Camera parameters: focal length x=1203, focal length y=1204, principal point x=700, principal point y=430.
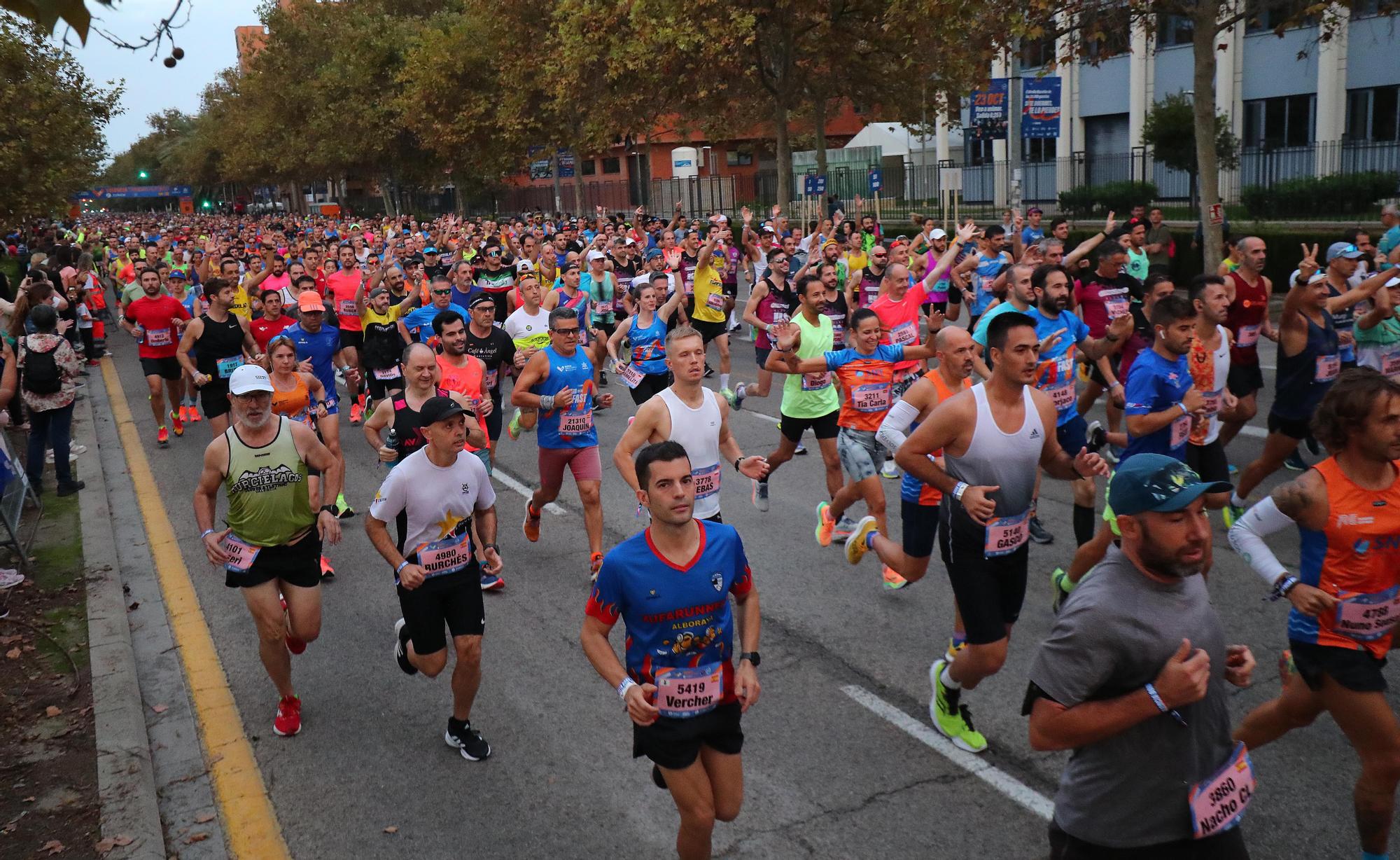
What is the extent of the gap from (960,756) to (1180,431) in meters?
2.45

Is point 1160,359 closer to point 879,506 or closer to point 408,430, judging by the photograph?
point 879,506

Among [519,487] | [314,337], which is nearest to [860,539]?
[519,487]

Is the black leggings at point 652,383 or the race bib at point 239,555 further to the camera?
the black leggings at point 652,383

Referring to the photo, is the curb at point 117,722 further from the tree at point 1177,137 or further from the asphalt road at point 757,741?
the tree at point 1177,137

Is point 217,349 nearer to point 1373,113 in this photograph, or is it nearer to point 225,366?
point 225,366

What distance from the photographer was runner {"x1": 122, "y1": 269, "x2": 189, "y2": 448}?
552 inches

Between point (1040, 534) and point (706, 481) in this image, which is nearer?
point (706, 481)

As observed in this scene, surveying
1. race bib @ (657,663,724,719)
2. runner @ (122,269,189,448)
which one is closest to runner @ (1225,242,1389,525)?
race bib @ (657,663,724,719)

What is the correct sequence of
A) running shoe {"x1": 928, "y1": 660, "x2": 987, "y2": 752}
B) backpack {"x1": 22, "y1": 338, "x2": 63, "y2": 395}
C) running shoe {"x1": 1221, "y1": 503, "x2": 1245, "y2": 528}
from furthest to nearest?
backpack {"x1": 22, "y1": 338, "x2": 63, "y2": 395}, running shoe {"x1": 1221, "y1": 503, "x2": 1245, "y2": 528}, running shoe {"x1": 928, "y1": 660, "x2": 987, "y2": 752}

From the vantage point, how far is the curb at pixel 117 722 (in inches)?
201

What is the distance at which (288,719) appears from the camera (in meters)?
6.18

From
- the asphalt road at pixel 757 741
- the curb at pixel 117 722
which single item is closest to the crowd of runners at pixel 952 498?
the asphalt road at pixel 757 741

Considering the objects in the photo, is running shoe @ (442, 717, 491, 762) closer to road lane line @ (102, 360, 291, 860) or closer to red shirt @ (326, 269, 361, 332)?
road lane line @ (102, 360, 291, 860)

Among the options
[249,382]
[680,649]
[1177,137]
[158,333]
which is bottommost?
[680,649]
